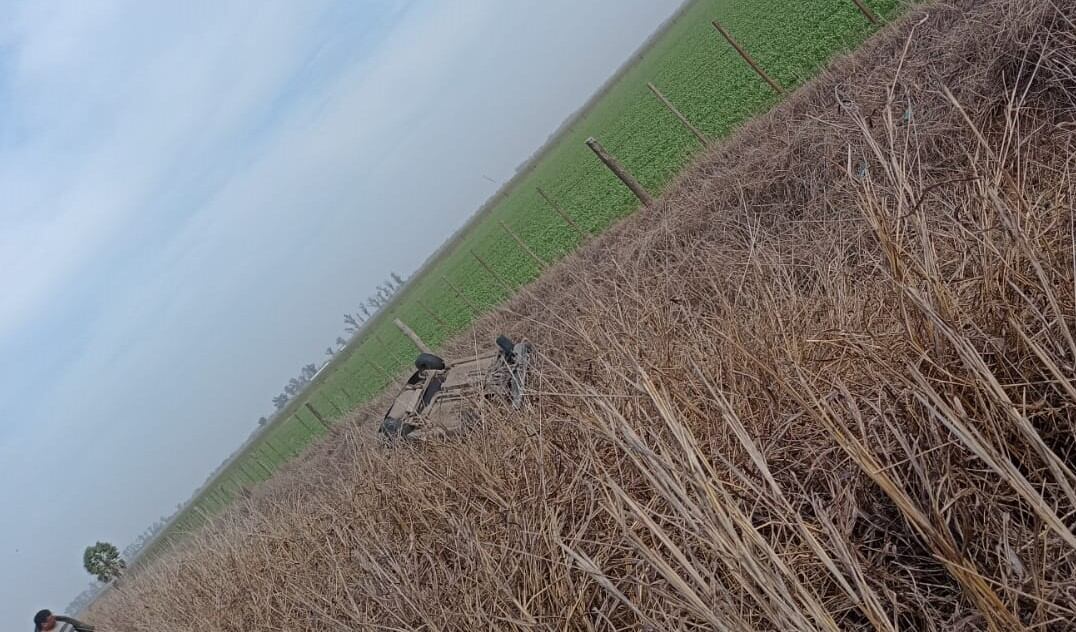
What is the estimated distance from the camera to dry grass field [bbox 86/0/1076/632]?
1631 millimetres

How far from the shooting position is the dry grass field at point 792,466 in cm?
163

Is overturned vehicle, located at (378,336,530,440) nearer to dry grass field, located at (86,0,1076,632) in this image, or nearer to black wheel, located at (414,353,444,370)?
black wheel, located at (414,353,444,370)

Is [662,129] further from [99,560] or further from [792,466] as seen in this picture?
[99,560]

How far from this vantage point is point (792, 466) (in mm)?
2260

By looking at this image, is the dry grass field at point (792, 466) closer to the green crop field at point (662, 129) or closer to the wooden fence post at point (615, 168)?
the wooden fence post at point (615, 168)

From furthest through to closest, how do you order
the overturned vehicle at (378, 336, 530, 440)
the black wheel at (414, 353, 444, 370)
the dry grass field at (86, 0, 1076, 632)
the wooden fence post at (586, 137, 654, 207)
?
the wooden fence post at (586, 137, 654, 207), the black wheel at (414, 353, 444, 370), the overturned vehicle at (378, 336, 530, 440), the dry grass field at (86, 0, 1076, 632)

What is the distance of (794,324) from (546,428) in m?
1.20

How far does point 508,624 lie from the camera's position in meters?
2.75

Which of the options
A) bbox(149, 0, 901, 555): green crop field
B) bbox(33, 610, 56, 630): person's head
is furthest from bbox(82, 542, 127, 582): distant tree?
bbox(33, 610, 56, 630): person's head

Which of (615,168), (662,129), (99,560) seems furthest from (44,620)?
(99,560)

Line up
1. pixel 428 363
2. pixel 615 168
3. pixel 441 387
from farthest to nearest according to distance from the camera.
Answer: pixel 615 168, pixel 428 363, pixel 441 387

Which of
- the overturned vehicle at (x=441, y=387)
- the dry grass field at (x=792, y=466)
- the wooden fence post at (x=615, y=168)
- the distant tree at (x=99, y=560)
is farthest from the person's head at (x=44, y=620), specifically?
the distant tree at (x=99, y=560)

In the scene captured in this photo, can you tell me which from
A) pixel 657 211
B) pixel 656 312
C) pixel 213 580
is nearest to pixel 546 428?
pixel 656 312

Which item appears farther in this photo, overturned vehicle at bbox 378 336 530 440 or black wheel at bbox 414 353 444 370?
black wheel at bbox 414 353 444 370
